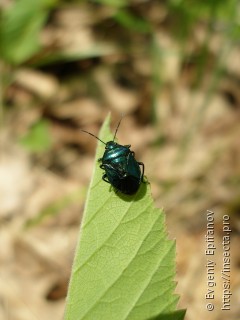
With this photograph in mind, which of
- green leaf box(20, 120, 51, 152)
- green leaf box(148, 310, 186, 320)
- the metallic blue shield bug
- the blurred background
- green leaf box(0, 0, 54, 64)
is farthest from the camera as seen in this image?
green leaf box(20, 120, 51, 152)

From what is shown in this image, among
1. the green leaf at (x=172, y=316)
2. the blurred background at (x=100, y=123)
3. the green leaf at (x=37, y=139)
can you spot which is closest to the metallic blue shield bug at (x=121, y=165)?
the green leaf at (x=172, y=316)

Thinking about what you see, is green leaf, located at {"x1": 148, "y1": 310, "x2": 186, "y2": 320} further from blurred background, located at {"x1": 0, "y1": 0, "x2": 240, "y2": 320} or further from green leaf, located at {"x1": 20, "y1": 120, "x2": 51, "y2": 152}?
green leaf, located at {"x1": 20, "y1": 120, "x2": 51, "y2": 152}

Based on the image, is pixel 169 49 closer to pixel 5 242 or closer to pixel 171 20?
pixel 171 20

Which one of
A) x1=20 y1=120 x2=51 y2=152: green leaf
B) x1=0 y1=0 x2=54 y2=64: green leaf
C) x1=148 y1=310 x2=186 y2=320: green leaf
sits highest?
x1=0 y1=0 x2=54 y2=64: green leaf

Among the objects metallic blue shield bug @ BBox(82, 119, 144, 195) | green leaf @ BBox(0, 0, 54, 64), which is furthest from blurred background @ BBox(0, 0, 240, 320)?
metallic blue shield bug @ BBox(82, 119, 144, 195)

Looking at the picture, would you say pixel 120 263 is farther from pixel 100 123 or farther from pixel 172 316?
pixel 100 123

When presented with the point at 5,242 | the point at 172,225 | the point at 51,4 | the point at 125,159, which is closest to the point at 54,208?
the point at 5,242
